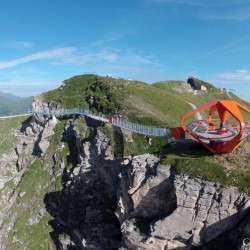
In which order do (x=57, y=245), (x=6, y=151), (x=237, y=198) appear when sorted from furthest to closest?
1. (x=6, y=151)
2. (x=57, y=245)
3. (x=237, y=198)

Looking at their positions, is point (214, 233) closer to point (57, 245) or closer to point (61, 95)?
point (57, 245)

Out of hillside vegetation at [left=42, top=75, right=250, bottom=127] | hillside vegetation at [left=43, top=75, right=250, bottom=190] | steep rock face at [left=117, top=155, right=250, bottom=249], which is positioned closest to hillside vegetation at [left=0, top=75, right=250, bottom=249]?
hillside vegetation at [left=43, top=75, right=250, bottom=190]

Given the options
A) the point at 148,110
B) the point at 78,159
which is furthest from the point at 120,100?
the point at 78,159

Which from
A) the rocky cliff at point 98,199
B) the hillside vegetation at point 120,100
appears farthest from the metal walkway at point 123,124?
the rocky cliff at point 98,199

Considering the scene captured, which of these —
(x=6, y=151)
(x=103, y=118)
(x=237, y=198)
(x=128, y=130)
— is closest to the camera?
(x=237, y=198)

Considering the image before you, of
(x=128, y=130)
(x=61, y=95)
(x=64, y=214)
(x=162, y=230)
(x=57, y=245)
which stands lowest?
(x=57, y=245)

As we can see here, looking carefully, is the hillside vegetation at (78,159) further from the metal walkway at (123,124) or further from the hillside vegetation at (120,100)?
the metal walkway at (123,124)

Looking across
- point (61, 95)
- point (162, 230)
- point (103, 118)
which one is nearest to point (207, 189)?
point (162, 230)

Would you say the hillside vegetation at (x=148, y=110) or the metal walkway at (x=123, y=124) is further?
the metal walkway at (x=123, y=124)
